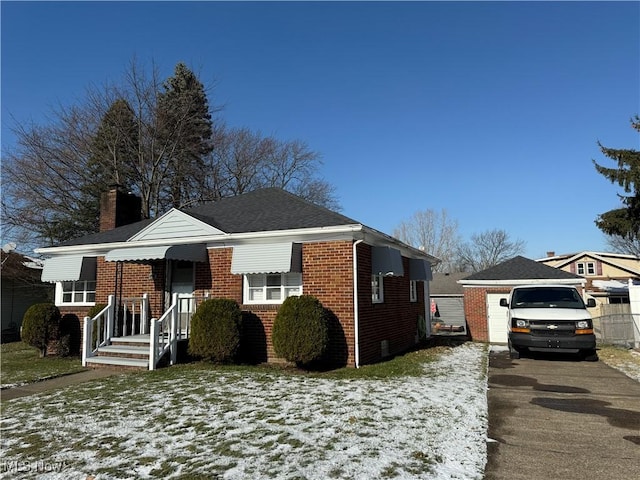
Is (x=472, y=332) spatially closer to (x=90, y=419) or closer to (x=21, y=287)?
A: (x=90, y=419)

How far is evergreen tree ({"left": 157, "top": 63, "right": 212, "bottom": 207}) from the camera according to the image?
25.4 metres

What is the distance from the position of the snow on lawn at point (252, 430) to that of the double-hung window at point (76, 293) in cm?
598

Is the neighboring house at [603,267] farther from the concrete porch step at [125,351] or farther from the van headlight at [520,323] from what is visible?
the concrete porch step at [125,351]

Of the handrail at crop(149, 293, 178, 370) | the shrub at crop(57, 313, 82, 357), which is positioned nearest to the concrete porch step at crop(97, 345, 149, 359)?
the handrail at crop(149, 293, 178, 370)

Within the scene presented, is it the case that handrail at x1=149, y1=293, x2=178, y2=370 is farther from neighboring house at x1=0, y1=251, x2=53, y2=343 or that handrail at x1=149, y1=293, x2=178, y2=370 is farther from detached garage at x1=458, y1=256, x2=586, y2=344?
neighboring house at x1=0, y1=251, x2=53, y2=343

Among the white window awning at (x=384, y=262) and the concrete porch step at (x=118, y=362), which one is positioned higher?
the white window awning at (x=384, y=262)

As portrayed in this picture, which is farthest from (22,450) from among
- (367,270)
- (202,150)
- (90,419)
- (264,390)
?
(202,150)

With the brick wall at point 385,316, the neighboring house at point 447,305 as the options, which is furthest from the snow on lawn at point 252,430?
the neighboring house at point 447,305

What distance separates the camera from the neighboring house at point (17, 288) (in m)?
21.0

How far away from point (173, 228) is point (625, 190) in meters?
17.5

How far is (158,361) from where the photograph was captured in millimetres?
9812

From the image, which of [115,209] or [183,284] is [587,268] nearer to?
[183,284]

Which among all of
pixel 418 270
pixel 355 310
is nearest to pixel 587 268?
pixel 418 270

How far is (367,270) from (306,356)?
276 centimetres
